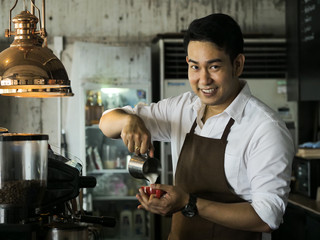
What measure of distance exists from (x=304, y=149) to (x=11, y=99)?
3024mm

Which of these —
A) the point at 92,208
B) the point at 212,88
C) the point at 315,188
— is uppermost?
the point at 212,88

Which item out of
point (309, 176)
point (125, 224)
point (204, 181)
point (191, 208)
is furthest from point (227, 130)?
point (125, 224)

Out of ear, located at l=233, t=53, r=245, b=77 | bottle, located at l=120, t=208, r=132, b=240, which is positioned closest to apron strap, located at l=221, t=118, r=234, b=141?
ear, located at l=233, t=53, r=245, b=77

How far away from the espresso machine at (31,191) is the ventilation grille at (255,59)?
9.68 feet

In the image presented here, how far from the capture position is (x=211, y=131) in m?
2.05

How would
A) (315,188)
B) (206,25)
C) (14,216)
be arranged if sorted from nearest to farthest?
(14,216)
(206,25)
(315,188)

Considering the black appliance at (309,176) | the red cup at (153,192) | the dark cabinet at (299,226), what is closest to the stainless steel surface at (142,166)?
the red cup at (153,192)

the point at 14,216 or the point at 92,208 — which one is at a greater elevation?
the point at 14,216

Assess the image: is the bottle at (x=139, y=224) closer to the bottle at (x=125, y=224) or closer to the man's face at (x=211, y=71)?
the bottle at (x=125, y=224)

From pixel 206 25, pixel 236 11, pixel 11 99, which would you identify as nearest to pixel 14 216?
pixel 206 25

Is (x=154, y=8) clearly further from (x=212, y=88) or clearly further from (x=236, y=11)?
(x=212, y=88)

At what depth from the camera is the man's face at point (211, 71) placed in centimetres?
185

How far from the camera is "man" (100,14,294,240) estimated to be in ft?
5.73

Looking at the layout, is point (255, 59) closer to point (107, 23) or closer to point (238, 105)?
point (107, 23)
